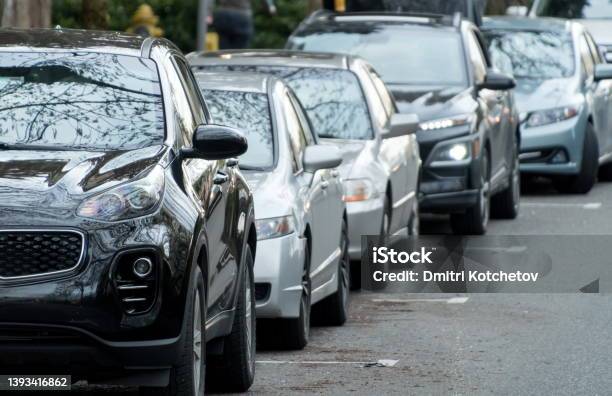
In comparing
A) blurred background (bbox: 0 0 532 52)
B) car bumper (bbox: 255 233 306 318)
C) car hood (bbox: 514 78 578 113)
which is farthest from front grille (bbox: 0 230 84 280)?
blurred background (bbox: 0 0 532 52)

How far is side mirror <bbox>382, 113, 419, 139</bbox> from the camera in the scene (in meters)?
13.3

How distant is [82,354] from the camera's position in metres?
6.59

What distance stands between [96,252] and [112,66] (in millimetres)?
1630

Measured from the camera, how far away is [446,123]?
15727 millimetres

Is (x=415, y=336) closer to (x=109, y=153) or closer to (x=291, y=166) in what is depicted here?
(x=291, y=166)

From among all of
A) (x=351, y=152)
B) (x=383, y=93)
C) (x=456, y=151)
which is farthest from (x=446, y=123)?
(x=351, y=152)

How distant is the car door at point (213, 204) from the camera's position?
7594 mm

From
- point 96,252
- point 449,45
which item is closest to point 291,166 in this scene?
point 96,252

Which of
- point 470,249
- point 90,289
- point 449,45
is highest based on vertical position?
point 90,289

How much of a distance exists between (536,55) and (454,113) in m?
4.39

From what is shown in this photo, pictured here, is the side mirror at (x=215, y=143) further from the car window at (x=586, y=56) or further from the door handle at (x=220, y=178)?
the car window at (x=586, y=56)

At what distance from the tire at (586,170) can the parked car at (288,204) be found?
8.73 metres

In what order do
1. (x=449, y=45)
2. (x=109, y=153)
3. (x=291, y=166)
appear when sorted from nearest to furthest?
(x=109, y=153) → (x=291, y=166) → (x=449, y=45)

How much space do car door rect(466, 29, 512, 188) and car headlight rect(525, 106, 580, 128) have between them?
1625 mm
